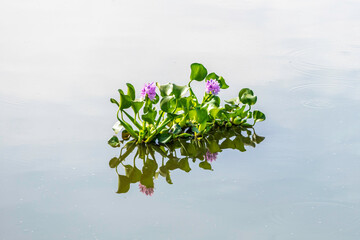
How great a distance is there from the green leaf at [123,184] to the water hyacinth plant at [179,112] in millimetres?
336

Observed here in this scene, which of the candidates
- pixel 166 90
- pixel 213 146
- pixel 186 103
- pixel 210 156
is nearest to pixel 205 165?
pixel 210 156

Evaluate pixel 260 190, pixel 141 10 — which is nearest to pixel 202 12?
pixel 141 10

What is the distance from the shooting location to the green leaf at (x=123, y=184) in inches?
128

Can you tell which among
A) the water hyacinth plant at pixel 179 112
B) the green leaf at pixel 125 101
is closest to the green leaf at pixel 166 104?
the water hyacinth plant at pixel 179 112

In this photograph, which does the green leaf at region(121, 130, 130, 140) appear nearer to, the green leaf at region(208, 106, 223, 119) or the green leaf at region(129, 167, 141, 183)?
the green leaf at region(129, 167, 141, 183)

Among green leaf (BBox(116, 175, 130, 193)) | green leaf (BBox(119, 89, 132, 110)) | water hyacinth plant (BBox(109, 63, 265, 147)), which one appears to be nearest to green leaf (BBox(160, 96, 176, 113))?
water hyacinth plant (BBox(109, 63, 265, 147))

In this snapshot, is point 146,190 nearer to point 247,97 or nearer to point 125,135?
point 125,135

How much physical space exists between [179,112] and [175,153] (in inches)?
15.1

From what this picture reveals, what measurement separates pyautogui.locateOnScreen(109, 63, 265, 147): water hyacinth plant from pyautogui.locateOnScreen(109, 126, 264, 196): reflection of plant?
0.04 metres

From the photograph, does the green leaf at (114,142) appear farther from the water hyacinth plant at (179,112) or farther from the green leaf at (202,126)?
the green leaf at (202,126)

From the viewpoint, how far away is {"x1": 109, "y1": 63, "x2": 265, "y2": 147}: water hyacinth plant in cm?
352
